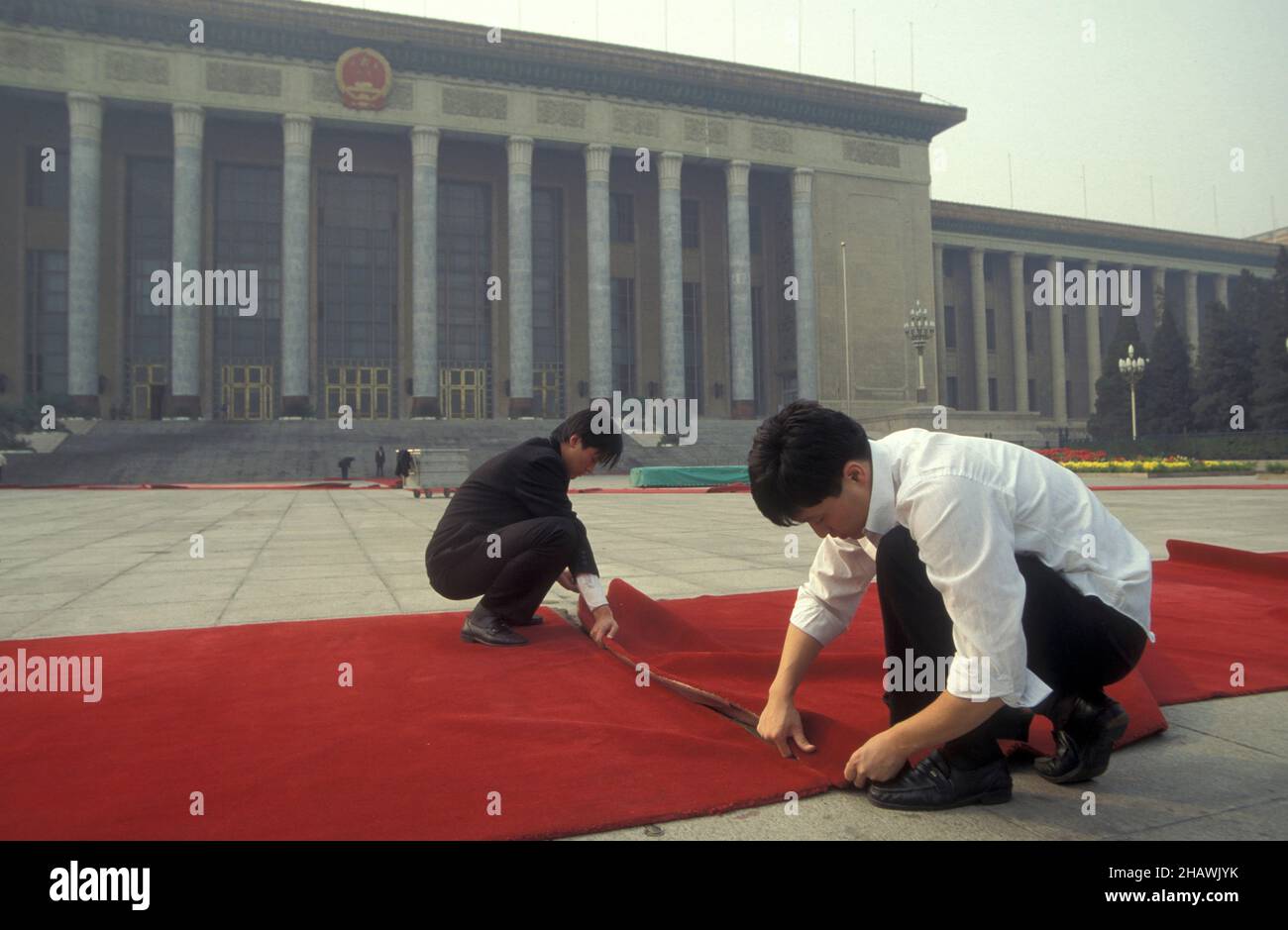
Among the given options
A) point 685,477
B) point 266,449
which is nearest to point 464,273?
point 266,449

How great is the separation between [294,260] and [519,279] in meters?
8.74

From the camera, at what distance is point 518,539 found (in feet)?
13.2

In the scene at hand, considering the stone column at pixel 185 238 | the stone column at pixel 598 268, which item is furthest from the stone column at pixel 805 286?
the stone column at pixel 185 238

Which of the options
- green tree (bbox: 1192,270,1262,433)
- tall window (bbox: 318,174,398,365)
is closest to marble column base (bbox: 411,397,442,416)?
tall window (bbox: 318,174,398,365)

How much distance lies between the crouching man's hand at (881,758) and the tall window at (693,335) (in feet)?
134

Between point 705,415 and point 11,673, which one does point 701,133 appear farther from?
point 11,673

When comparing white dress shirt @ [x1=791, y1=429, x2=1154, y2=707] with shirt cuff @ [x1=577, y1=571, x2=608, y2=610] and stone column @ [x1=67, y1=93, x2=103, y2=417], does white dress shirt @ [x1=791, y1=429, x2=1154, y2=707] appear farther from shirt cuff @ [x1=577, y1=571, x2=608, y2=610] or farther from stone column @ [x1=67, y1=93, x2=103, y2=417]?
stone column @ [x1=67, y1=93, x2=103, y2=417]

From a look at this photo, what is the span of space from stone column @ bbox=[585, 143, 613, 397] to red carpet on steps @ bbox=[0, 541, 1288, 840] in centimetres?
3328

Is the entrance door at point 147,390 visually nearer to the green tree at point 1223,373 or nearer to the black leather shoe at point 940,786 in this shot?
the black leather shoe at point 940,786

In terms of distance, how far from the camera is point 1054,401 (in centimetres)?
5116

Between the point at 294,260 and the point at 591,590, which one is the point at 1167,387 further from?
the point at 591,590

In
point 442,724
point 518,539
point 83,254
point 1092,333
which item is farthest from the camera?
point 1092,333

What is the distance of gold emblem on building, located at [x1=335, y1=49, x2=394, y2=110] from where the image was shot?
34.0m
